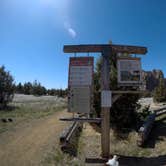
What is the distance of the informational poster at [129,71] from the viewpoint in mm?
6051

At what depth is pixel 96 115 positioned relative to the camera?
32.1 ft

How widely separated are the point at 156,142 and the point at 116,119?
2557mm

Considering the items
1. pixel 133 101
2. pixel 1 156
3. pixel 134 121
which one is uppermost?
pixel 133 101

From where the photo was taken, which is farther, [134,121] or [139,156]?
[134,121]

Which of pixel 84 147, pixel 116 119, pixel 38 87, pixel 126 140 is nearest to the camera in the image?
pixel 84 147

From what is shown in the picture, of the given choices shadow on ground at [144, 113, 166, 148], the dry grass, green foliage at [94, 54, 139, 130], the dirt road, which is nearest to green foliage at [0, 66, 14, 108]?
the dry grass

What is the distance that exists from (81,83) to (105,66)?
0.90 m

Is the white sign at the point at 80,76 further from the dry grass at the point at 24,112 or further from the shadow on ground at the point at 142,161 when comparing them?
the dry grass at the point at 24,112

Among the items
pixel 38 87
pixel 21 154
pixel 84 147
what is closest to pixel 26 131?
pixel 21 154

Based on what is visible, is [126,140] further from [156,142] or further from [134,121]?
[134,121]

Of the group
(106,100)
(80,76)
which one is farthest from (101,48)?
(106,100)

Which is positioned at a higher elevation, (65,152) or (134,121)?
(134,121)

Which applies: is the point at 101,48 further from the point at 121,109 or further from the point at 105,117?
the point at 121,109

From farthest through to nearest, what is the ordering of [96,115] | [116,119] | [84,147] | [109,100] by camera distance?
1. [96,115]
2. [116,119]
3. [84,147]
4. [109,100]
